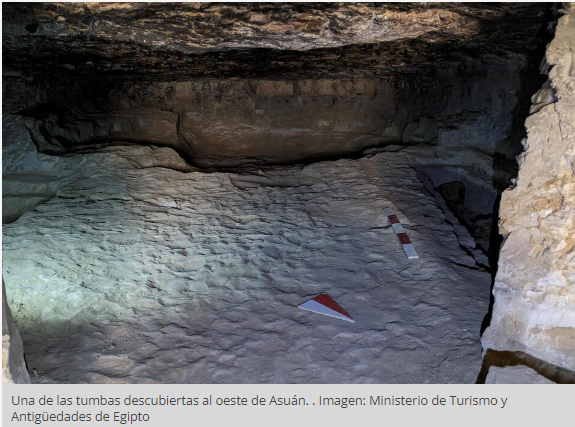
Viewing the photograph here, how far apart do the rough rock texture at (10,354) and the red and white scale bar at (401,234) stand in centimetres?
244

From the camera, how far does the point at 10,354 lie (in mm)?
1910

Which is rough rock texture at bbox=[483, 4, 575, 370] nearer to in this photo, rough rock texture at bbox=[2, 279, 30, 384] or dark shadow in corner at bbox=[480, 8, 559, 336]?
dark shadow in corner at bbox=[480, 8, 559, 336]

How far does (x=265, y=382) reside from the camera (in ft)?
8.05

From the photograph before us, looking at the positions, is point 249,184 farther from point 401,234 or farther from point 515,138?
point 515,138

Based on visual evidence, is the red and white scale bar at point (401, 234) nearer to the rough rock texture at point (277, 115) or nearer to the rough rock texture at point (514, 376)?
the rough rock texture at point (514, 376)

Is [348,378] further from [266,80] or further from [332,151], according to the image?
[266,80]

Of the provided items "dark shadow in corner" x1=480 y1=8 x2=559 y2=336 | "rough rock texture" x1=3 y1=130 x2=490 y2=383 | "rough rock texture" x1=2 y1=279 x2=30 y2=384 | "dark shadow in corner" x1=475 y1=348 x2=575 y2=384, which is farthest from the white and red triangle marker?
"dark shadow in corner" x1=480 y1=8 x2=559 y2=336

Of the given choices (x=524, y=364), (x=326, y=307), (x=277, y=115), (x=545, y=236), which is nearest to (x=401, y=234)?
(x=326, y=307)

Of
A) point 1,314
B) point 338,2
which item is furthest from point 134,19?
point 1,314

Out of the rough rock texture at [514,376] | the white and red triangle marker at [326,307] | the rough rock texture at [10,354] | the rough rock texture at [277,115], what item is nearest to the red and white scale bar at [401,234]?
the white and red triangle marker at [326,307]

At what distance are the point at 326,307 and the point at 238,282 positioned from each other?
62cm

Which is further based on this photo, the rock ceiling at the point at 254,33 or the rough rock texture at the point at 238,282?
the rock ceiling at the point at 254,33

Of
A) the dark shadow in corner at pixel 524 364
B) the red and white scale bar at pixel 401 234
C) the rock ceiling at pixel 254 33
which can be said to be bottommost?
the dark shadow in corner at pixel 524 364

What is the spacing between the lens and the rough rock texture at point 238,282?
2.57m
